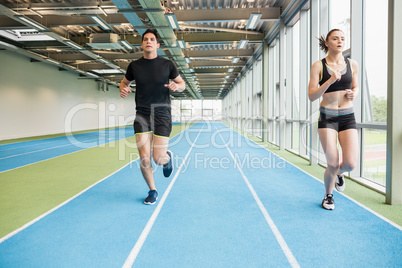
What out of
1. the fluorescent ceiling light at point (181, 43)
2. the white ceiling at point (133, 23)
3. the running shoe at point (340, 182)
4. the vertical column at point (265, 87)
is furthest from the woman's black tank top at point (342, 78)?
the fluorescent ceiling light at point (181, 43)

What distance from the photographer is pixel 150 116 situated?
3.47m

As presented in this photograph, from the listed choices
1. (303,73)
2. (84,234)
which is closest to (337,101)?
(84,234)

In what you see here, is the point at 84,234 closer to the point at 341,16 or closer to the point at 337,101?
the point at 337,101

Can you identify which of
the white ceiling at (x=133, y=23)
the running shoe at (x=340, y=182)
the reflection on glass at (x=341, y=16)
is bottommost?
the running shoe at (x=340, y=182)

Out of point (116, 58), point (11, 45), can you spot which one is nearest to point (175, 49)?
point (116, 58)

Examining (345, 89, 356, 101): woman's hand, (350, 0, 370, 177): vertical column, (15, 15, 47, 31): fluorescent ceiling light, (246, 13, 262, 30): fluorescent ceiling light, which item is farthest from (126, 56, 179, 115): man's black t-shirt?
(15, 15, 47, 31): fluorescent ceiling light

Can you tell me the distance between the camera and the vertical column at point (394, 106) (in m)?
3.33

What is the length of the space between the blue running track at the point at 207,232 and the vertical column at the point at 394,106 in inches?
19.5

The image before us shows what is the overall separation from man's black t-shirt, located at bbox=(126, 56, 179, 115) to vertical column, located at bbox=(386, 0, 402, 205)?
2590 mm

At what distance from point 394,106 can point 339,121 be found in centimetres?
87

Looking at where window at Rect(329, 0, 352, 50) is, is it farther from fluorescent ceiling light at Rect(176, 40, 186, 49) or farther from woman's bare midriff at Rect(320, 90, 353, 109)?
fluorescent ceiling light at Rect(176, 40, 186, 49)

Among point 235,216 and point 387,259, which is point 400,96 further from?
point 235,216

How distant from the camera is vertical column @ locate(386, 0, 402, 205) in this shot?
3.33 metres

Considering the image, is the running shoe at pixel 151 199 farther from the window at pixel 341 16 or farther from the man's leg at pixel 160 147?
the window at pixel 341 16
